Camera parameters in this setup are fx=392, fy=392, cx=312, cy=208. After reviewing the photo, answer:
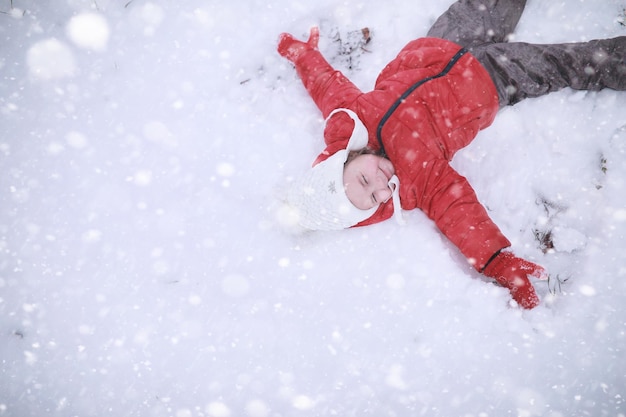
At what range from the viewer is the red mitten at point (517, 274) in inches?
92.4

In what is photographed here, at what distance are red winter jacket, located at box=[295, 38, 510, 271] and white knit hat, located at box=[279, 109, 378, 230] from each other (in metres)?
0.12

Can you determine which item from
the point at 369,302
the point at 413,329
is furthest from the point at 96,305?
the point at 413,329

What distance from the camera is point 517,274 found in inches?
92.4

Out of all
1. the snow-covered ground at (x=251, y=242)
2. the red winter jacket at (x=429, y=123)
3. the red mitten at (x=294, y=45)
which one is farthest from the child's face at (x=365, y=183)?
the red mitten at (x=294, y=45)

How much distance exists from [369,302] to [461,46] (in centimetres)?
190

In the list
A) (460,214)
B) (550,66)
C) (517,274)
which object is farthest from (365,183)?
(550,66)

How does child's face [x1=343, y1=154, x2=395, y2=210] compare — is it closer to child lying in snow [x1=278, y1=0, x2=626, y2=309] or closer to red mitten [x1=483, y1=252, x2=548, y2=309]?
child lying in snow [x1=278, y1=0, x2=626, y2=309]

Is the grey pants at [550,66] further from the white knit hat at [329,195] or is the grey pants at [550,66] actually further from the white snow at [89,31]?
the white snow at [89,31]

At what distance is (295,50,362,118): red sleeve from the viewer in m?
2.65

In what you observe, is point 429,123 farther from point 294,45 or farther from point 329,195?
point 294,45

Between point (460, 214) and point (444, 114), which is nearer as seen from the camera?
point (460, 214)

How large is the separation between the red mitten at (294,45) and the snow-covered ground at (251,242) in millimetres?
152

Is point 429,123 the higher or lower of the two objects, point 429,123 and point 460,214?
the higher

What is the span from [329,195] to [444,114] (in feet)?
3.25
